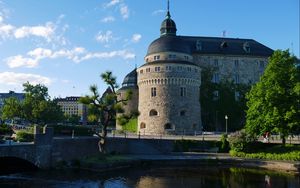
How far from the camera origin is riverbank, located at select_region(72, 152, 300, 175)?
32.2 metres

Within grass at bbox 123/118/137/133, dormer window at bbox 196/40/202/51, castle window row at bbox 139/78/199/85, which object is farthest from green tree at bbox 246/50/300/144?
dormer window at bbox 196/40/202/51

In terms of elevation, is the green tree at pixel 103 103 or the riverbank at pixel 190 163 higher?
the green tree at pixel 103 103

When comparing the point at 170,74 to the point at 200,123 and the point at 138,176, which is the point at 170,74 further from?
the point at 138,176

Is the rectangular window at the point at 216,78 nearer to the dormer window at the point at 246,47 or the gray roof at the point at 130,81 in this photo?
the dormer window at the point at 246,47

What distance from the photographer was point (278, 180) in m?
27.3

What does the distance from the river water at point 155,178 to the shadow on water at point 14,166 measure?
4.28 feet

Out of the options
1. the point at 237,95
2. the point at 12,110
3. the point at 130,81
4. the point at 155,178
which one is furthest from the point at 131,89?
the point at 155,178

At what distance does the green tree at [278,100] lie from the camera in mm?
35469

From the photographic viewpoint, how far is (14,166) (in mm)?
31906

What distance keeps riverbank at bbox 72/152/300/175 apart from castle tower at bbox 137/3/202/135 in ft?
63.2

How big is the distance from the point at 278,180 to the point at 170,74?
32.4 meters

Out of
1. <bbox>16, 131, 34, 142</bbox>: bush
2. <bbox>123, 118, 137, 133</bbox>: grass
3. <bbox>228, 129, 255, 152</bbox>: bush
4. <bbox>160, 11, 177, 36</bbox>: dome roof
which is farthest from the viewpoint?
<bbox>123, 118, 137, 133</bbox>: grass

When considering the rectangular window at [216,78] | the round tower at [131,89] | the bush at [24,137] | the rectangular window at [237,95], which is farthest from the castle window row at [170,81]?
the bush at [24,137]

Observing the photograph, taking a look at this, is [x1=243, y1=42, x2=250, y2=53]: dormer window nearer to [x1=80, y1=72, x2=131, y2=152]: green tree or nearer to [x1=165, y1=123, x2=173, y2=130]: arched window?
[x1=165, y1=123, x2=173, y2=130]: arched window
